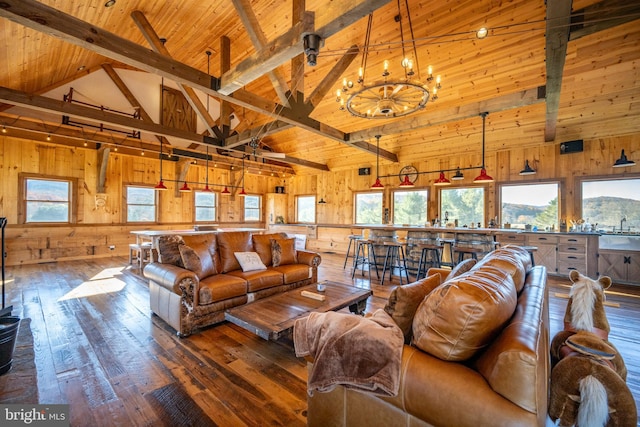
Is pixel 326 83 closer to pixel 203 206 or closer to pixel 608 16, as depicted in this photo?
pixel 608 16

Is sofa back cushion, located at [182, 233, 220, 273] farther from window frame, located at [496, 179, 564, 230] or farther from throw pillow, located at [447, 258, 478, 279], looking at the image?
window frame, located at [496, 179, 564, 230]

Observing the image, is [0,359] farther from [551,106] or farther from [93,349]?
[551,106]

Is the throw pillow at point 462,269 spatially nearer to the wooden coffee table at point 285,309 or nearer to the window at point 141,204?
the wooden coffee table at point 285,309

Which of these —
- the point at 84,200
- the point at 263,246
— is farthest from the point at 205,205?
the point at 263,246

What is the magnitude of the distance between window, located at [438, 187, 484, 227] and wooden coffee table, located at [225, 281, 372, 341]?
4962 mm

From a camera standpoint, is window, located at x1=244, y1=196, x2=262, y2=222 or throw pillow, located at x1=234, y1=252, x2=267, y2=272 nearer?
throw pillow, located at x1=234, y1=252, x2=267, y2=272

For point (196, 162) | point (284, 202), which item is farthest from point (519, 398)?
point (284, 202)

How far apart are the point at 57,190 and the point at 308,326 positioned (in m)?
8.84

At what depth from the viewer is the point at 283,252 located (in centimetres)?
414

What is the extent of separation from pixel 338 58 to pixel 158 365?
5508mm

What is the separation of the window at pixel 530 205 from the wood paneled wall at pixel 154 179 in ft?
0.59

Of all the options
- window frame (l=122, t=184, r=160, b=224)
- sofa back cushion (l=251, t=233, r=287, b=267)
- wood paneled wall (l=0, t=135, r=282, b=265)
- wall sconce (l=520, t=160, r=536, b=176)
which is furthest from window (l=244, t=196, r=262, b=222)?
wall sconce (l=520, t=160, r=536, b=176)

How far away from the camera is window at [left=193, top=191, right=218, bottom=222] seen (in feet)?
31.3

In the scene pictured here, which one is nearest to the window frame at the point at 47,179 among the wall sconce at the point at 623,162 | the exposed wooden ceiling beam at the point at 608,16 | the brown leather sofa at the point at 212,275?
the brown leather sofa at the point at 212,275
